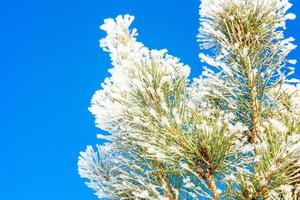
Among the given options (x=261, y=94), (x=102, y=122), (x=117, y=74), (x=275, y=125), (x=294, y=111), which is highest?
(x=117, y=74)

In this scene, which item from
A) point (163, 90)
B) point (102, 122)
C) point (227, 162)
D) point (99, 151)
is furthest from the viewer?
point (99, 151)

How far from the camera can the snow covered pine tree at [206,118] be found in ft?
13.6

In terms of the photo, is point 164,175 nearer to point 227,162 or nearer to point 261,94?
point 227,162

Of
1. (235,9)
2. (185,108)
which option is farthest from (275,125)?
(235,9)

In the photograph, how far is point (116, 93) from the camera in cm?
511

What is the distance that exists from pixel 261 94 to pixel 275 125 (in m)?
1.22

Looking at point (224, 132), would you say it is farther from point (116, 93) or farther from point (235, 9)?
point (235, 9)

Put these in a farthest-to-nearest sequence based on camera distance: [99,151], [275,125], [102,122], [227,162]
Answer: [99,151]
[102,122]
[227,162]
[275,125]

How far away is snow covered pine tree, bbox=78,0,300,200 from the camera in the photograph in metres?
4.14

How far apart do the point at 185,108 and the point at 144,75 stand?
711mm

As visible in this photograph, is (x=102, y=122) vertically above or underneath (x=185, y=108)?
above

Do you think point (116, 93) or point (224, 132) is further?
point (116, 93)

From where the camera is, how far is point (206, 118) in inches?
173

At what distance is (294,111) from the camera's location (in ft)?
16.2
